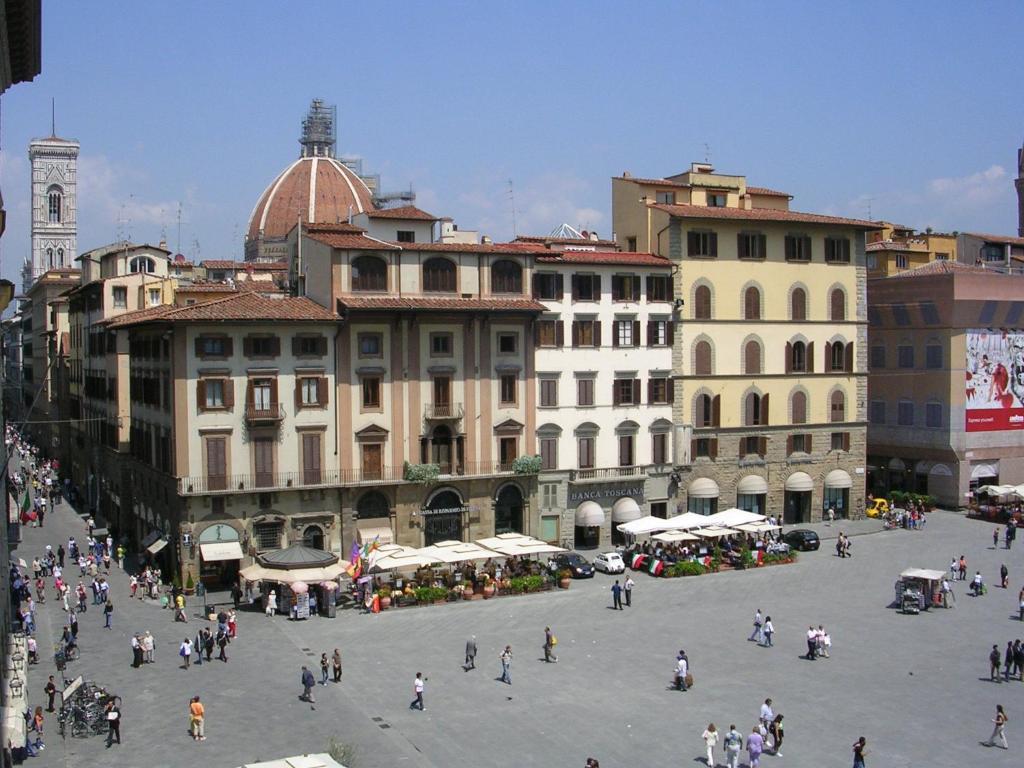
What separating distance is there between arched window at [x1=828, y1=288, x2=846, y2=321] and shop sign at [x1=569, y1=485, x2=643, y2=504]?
1592cm

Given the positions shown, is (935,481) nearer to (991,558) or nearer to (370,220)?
(991,558)

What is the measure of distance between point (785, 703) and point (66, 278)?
8387cm

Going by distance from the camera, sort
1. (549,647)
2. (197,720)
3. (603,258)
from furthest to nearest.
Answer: (603,258) → (549,647) → (197,720)

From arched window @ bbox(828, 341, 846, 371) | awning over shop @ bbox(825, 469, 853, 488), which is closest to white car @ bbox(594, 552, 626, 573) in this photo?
awning over shop @ bbox(825, 469, 853, 488)

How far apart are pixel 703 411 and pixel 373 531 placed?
1958 cm

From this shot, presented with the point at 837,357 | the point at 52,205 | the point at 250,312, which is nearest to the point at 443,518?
the point at 250,312

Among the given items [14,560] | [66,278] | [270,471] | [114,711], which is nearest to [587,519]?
[270,471]

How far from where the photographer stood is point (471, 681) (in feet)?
116

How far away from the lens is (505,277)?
2153 inches

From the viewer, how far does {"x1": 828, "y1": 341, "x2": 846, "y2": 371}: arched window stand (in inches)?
2534

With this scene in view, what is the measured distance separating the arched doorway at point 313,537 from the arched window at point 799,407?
90.4ft

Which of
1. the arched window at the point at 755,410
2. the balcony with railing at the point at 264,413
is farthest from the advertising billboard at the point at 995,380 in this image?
the balcony with railing at the point at 264,413

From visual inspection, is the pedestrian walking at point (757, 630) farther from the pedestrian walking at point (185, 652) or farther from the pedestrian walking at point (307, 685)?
the pedestrian walking at point (185, 652)

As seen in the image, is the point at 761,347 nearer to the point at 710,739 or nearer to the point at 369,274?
the point at 369,274
